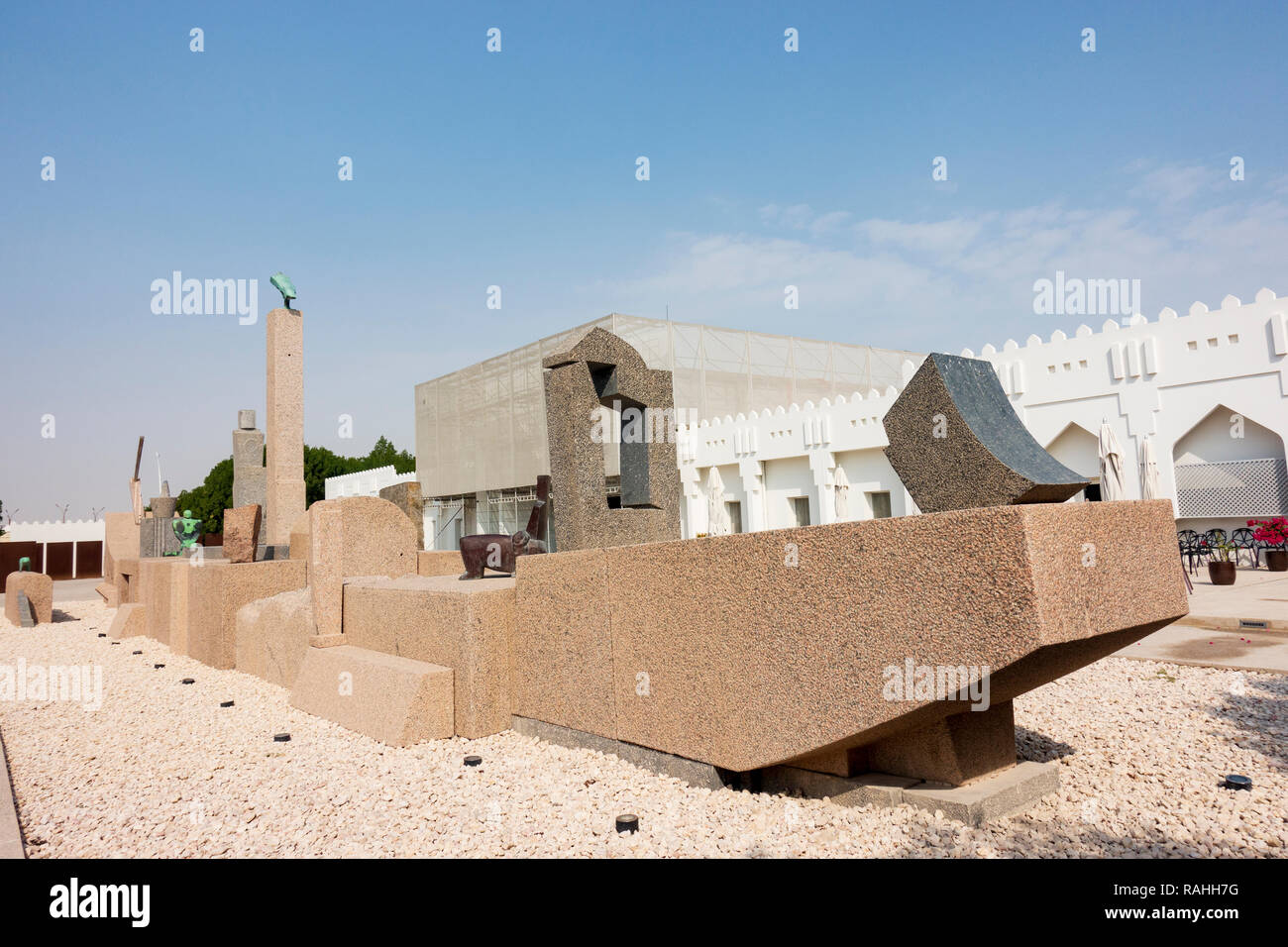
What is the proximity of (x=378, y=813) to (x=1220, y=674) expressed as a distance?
603cm

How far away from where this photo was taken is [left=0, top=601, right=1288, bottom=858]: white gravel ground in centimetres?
327

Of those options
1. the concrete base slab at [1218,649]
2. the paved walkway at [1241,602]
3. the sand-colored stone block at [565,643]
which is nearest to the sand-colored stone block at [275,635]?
the sand-colored stone block at [565,643]

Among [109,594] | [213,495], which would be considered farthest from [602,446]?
[213,495]

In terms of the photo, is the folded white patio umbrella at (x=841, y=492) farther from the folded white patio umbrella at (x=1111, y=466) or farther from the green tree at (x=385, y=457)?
the green tree at (x=385, y=457)

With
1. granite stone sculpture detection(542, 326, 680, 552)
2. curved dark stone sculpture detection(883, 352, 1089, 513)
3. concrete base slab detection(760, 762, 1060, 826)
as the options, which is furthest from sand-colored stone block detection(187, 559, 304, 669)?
curved dark stone sculpture detection(883, 352, 1089, 513)

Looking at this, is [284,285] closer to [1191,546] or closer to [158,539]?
[158,539]

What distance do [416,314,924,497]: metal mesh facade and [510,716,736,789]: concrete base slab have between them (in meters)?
21.1

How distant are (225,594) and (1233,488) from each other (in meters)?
17.7

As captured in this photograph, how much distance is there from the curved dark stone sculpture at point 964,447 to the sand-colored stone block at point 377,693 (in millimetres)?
3485

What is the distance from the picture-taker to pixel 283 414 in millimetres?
14086
